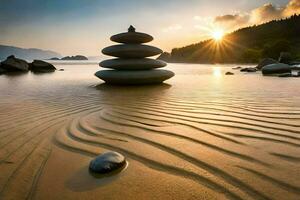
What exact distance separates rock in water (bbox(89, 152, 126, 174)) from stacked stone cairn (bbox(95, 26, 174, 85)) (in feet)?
17.0

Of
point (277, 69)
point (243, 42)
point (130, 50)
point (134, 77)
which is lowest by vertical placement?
point (134, 77)

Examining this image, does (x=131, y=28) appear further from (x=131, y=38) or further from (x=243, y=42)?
(x=243, y=42)

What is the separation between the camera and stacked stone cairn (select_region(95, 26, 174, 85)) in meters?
6.73

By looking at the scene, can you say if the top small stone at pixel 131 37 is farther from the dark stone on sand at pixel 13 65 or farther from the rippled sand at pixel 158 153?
the dark stone on sand at pixel 13 65

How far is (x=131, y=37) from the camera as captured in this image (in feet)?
23.0

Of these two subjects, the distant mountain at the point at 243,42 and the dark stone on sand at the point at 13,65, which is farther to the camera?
the distant mountain at the point at 243,42

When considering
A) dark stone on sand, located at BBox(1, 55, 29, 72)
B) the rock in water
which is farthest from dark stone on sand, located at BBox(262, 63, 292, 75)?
dark stone on sand, located at BBox(1, 55, 29, 72)

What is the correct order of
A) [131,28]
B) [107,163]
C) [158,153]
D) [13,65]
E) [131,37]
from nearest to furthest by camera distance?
[107,163], [158,153], [131,37], [131,28], [13,65]

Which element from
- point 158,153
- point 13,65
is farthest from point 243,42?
point 158,153

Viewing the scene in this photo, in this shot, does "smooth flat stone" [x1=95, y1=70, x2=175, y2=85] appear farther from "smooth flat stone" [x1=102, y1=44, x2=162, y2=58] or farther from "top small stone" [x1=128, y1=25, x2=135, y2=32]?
"top small stone" [x1=128, y1=25, x2=135, y2=32]

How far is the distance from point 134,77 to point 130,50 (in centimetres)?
84

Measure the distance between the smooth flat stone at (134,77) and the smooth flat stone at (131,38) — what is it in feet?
3.34

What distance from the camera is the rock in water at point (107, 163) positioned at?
1.46 m

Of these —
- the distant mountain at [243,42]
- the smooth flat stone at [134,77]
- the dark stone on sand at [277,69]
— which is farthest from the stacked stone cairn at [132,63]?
the distant mountain at [243,42]
